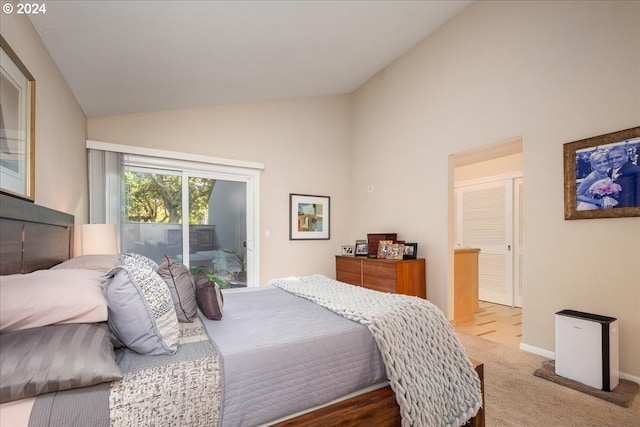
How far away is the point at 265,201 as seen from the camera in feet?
14.4

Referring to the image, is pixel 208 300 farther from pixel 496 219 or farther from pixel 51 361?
pixel 496 219

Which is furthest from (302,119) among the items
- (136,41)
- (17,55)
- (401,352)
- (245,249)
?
(401,352)

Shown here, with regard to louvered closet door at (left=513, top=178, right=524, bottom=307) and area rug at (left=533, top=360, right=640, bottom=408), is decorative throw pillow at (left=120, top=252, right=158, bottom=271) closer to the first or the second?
area rug at (left=533, top=360, right=640, bottom=408)

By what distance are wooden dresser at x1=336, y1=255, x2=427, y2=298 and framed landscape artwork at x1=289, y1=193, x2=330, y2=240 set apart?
2.93 feet

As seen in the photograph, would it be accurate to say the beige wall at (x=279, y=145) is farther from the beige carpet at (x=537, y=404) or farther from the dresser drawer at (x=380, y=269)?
the beige carpet at (x=537, y=404)

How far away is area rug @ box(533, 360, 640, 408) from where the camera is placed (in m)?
2.02

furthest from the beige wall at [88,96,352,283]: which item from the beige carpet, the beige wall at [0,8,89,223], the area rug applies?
the area rug

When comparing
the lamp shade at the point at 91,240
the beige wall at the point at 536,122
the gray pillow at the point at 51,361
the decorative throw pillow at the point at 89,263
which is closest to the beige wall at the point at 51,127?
the lamp shade at the point at 91,240

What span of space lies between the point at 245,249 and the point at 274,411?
10.5ft

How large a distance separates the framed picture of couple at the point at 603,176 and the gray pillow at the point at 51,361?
10.6 feet

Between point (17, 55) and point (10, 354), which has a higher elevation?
point (17, 55)

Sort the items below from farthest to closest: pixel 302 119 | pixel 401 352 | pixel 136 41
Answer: pixel 302 119 → pixel 136 41 → pixel 401 352

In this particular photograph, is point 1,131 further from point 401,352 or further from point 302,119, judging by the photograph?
point 302,119

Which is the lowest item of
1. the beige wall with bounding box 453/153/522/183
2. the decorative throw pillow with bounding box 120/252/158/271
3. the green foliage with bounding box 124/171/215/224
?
the decorative throw pillow with bounding box 120/252/158/271
